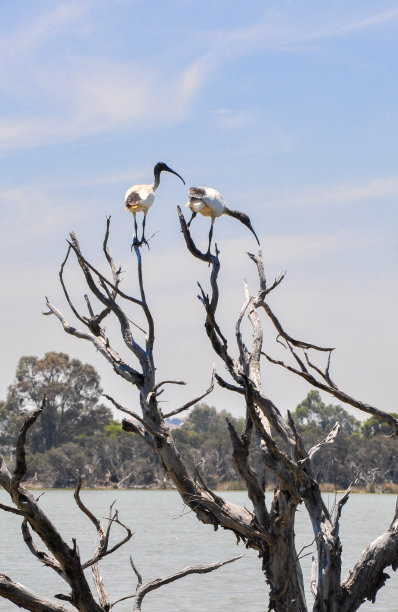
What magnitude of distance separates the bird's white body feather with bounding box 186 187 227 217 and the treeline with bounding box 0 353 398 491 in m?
36.1

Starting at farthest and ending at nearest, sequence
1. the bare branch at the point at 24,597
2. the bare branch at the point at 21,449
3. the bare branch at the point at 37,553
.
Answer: the bare branch at the point at 37,553, the bare branch at the point at 24,597, the bare branch at the point at 21,449

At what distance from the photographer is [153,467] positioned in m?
54.3

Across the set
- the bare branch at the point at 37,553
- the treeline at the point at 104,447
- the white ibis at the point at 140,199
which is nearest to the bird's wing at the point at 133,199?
the white ibis at the point at 140,199

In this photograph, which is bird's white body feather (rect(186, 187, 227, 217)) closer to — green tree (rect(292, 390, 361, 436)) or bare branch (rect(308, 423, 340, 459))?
bare branch (rect(308, 423, 340, 459))

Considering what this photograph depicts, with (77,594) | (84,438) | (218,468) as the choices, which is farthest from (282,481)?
(84,438)

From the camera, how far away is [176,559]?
17.9 metres

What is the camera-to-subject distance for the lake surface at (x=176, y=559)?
12267 mm

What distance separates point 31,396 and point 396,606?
182 ft

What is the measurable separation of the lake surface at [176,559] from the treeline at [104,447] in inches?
524

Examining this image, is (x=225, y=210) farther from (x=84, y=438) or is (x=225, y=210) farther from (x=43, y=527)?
(x=84, y=438)

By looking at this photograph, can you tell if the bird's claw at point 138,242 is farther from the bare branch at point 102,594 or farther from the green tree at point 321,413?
the green tree at point 321,413

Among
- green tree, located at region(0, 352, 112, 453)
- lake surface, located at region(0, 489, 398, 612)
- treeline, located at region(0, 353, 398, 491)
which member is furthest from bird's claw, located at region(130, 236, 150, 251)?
green tree, located at region(0, 352, 112, 453)

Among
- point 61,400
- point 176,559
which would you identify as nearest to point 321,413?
point 61,400

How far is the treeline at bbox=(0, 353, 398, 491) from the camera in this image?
51.5 meters
